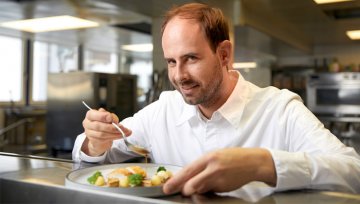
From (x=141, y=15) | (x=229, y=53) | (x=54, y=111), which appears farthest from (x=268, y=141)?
(x=54, y=111)

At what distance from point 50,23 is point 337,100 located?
359cm

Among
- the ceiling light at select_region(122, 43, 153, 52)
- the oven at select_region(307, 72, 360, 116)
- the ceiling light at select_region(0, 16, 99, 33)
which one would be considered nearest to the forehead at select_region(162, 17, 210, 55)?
the ceiling light at select_region(0, 16, 99, 33)

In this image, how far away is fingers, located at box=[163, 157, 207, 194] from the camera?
608mm

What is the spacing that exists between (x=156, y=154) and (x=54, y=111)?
3.28 meters

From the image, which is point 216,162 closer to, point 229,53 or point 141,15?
point 229,53

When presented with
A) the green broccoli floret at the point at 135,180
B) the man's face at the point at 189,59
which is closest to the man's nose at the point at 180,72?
the man's face at the point at 189,59

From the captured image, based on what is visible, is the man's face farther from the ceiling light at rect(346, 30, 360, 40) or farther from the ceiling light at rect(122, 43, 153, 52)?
the ceiling light at rect(122, 43, 153, 52)

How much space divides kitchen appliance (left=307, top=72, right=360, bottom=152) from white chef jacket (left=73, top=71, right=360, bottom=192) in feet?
12.7

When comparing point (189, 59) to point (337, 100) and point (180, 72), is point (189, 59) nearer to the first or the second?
point (180, 72)

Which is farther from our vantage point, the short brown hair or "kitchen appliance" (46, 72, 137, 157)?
"kitchen appliance" (46, 72, 137, 157)

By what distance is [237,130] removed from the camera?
3.70 feet

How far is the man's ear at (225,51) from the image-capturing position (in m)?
1.07

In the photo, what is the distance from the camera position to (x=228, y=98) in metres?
1.13

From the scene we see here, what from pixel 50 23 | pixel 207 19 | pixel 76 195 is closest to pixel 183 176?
pixel 76 195
